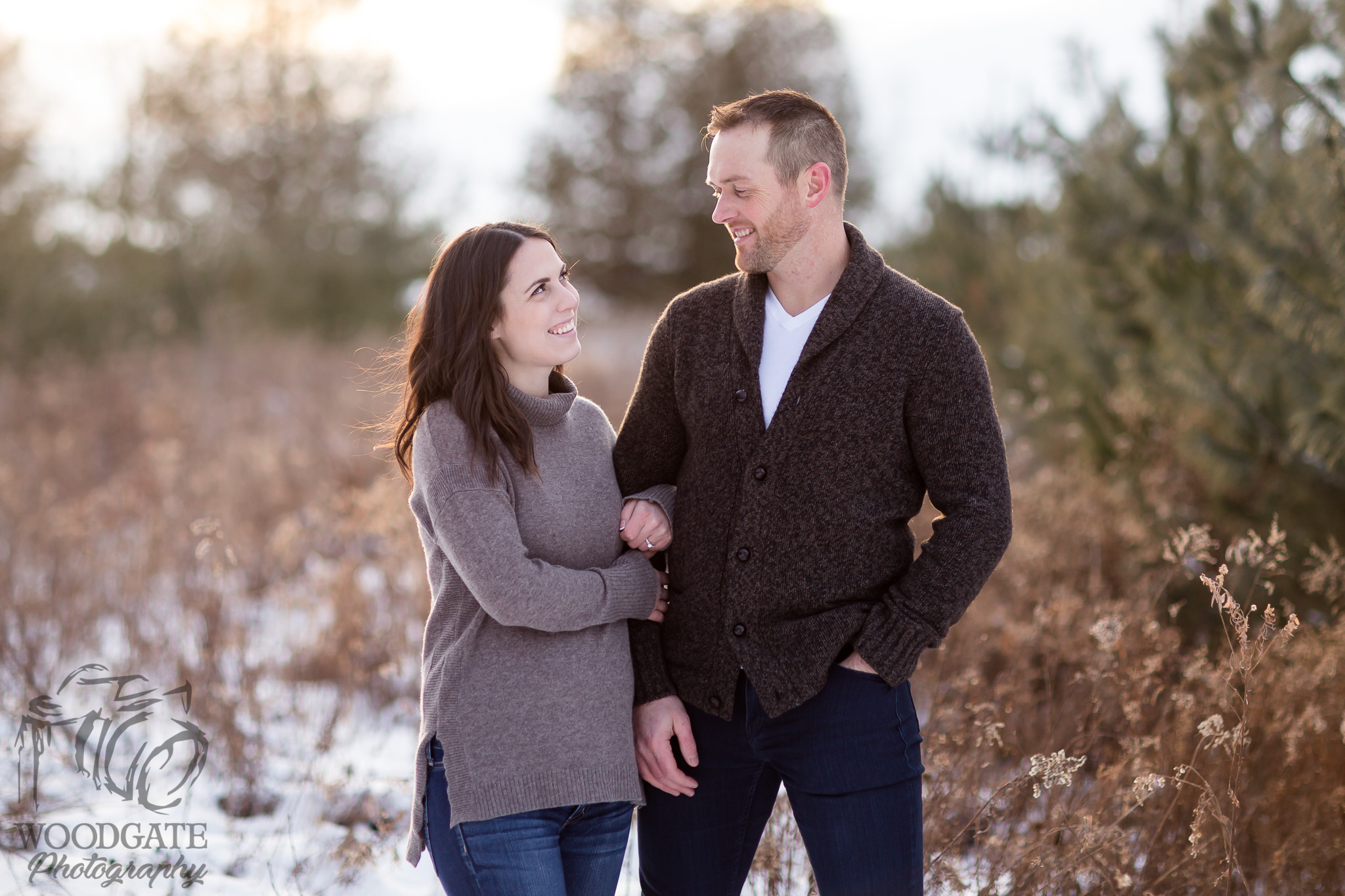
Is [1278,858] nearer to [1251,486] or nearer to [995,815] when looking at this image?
[995,815]

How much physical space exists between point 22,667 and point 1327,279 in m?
4.59

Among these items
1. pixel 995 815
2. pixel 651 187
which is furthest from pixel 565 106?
pixel 995 815

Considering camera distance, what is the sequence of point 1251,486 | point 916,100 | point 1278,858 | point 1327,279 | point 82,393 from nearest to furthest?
point 1278,858, point 1327,279, point 1251,486, point 82,393, point 916,100

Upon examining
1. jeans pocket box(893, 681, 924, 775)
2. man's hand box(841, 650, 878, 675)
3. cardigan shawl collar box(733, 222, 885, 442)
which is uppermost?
cardigan shawl collar box(733, 222, 885, 442)

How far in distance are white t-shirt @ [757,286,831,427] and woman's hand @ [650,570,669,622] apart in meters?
0.43

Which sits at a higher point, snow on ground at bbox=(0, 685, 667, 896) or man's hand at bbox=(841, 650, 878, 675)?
man's hand at bbox=(841, 650, 878, 675)

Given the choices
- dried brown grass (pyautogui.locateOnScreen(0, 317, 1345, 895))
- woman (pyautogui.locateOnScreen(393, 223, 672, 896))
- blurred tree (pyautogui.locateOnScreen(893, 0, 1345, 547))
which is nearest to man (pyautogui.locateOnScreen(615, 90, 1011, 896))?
woman (pyautogui.locateOnScreen(393, 223, 672, 896))

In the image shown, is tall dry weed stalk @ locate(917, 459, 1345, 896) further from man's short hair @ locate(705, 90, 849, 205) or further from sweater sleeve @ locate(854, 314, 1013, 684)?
man's short hair @ locate(705, 90, 849, 205)

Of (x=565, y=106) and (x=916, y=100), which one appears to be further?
(x=565, y=106)

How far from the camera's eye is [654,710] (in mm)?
2090

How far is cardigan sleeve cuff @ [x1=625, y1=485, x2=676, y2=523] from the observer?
85.1 inches

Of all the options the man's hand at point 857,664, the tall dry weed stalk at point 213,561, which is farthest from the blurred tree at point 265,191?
the man's hand at point 857,664

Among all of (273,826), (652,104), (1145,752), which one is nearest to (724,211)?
(1145,752)

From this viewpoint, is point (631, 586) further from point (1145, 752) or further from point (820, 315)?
point (1145, 752)
